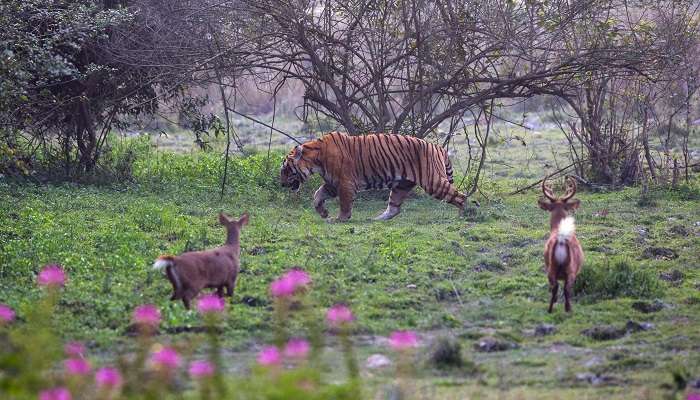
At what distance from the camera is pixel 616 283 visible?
29.2ft

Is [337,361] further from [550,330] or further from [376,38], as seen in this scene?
[376,38]

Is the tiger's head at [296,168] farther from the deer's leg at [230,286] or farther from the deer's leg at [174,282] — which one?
the deer's leg at [174,282]

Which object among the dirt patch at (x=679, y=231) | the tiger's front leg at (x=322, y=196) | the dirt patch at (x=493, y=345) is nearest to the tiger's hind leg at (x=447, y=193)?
the tiger's front leg at (x=322, y=196)

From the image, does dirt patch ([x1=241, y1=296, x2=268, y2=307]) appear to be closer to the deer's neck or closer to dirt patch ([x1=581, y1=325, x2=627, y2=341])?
the deer's neck

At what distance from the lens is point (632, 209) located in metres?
14.3

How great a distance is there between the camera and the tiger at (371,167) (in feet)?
45.6

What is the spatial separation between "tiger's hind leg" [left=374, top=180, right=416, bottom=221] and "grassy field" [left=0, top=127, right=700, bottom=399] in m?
0.17

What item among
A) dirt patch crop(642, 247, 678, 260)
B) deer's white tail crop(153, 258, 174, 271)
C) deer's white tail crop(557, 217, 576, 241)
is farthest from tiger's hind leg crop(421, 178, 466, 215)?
deer's white tail crop(153, 258, 174, 271)

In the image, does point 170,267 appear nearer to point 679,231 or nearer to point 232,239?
point 232,239

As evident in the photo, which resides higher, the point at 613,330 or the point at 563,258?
the point at 563,258

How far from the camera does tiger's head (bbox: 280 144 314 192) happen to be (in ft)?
45.6

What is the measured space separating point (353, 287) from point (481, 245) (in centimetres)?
290

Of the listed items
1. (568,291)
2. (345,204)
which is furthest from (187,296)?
(345,204)

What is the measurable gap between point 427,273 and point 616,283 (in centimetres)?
181
